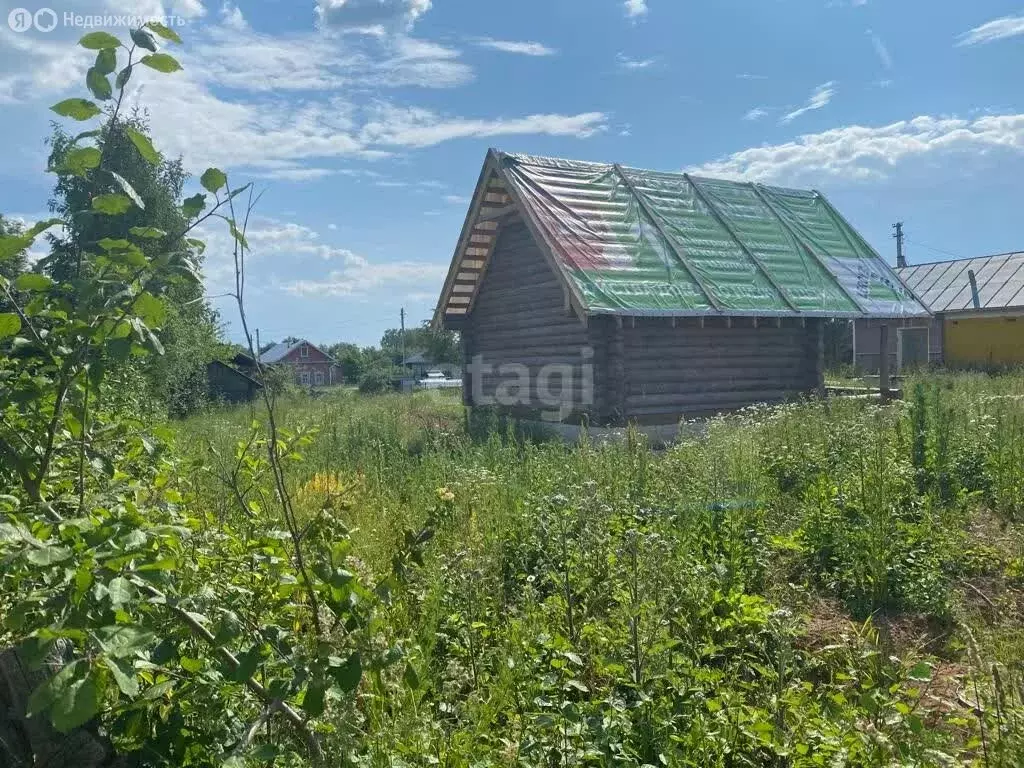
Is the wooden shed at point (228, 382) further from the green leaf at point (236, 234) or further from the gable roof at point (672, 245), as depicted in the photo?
the green leaf at point (236, 234)

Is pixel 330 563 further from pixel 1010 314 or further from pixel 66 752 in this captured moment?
pixel 1010 314

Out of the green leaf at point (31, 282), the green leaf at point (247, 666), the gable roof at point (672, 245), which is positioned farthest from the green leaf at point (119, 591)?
the gable roof at point (672, 245)

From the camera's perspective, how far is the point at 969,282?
27.4 metres

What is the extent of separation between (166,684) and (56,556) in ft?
1.85

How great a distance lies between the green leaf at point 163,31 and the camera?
6.75 feet

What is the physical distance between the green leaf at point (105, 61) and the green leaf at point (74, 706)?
1.60 meters

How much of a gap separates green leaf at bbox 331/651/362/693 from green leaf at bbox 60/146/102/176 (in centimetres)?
155

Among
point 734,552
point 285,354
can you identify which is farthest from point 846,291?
point 285,354

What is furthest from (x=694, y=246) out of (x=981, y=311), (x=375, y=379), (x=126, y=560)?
(x=375, y=379)

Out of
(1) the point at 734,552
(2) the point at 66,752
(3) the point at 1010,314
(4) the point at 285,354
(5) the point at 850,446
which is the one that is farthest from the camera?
(4) the point at 285,354

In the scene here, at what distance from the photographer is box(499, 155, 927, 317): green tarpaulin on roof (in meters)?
11.7

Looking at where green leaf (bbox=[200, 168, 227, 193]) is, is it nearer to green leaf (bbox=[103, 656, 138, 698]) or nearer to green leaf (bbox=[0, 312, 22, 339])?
green leaf (bbox=[0, 312, 22, 339])

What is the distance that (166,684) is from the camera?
1869 mm

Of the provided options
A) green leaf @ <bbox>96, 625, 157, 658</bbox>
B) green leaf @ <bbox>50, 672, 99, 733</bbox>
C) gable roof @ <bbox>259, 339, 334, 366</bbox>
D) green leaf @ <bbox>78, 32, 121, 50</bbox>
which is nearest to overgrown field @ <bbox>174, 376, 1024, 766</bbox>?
green leaf @ <bbox>96, 625, 157, 658</bbox>
